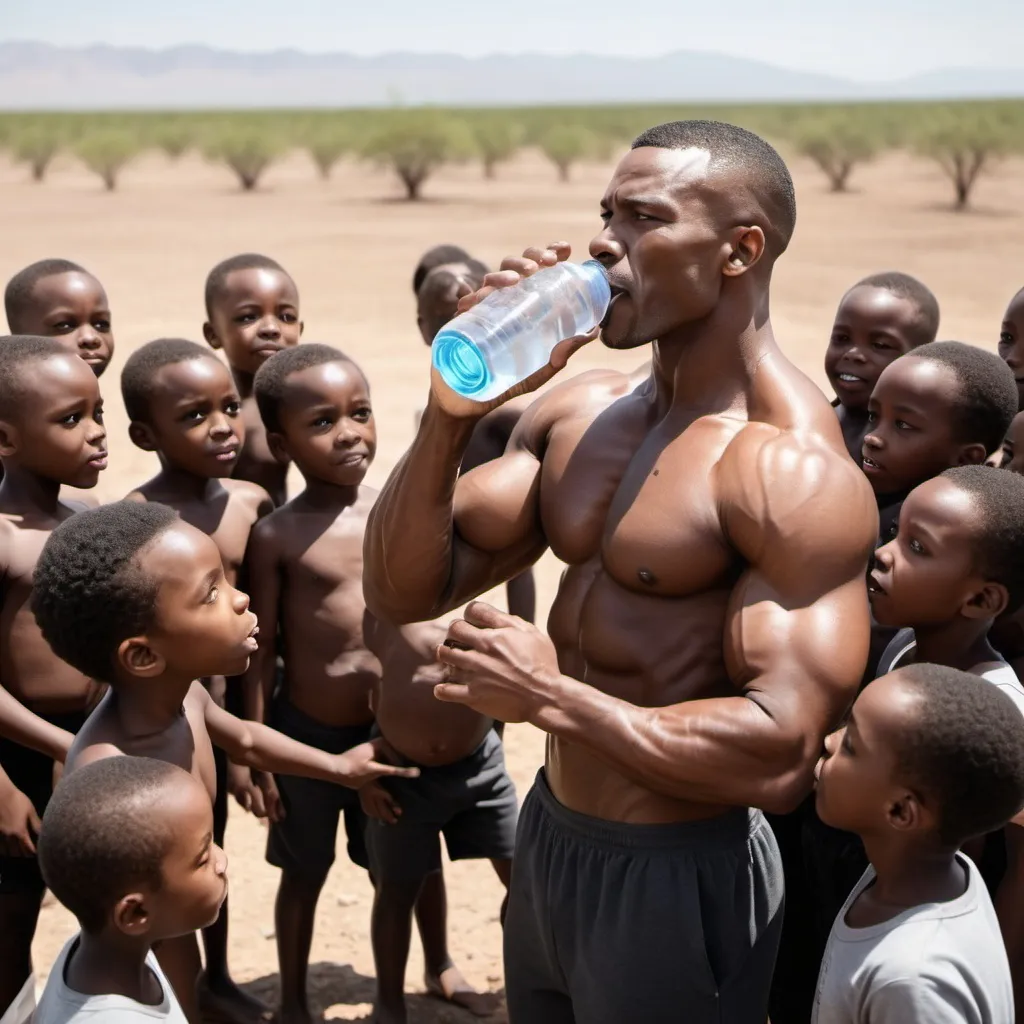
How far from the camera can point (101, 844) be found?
7.80ft

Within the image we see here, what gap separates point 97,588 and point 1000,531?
1.86 metres

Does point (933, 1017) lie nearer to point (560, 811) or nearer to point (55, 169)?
point (560, 811)

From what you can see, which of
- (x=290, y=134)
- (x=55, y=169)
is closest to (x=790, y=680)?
(x=55, y=169)

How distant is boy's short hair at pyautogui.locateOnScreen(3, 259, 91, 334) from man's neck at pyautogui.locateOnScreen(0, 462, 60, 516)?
1379mm

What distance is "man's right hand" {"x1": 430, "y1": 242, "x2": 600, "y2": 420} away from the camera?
251cm

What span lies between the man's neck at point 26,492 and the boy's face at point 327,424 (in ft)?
2.32

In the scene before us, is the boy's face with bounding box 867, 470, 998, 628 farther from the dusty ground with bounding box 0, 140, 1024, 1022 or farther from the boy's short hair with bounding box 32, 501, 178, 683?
the dusty ground with bounding box 0, 140, 1024, 1022

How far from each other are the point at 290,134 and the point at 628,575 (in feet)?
184

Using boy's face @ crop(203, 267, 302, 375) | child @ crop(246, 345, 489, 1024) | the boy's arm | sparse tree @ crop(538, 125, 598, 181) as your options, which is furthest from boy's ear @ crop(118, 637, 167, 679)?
sparse tree @ crop(538, 125, 598, 181)

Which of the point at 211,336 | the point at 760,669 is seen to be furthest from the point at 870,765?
the point at 211,336

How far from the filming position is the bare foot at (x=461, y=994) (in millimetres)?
4230

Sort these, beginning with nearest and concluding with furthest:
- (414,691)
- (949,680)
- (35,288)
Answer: (949,680) → (414,691) → (35,288)

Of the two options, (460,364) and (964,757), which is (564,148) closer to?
(460,364)

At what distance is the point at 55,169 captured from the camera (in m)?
41.5
